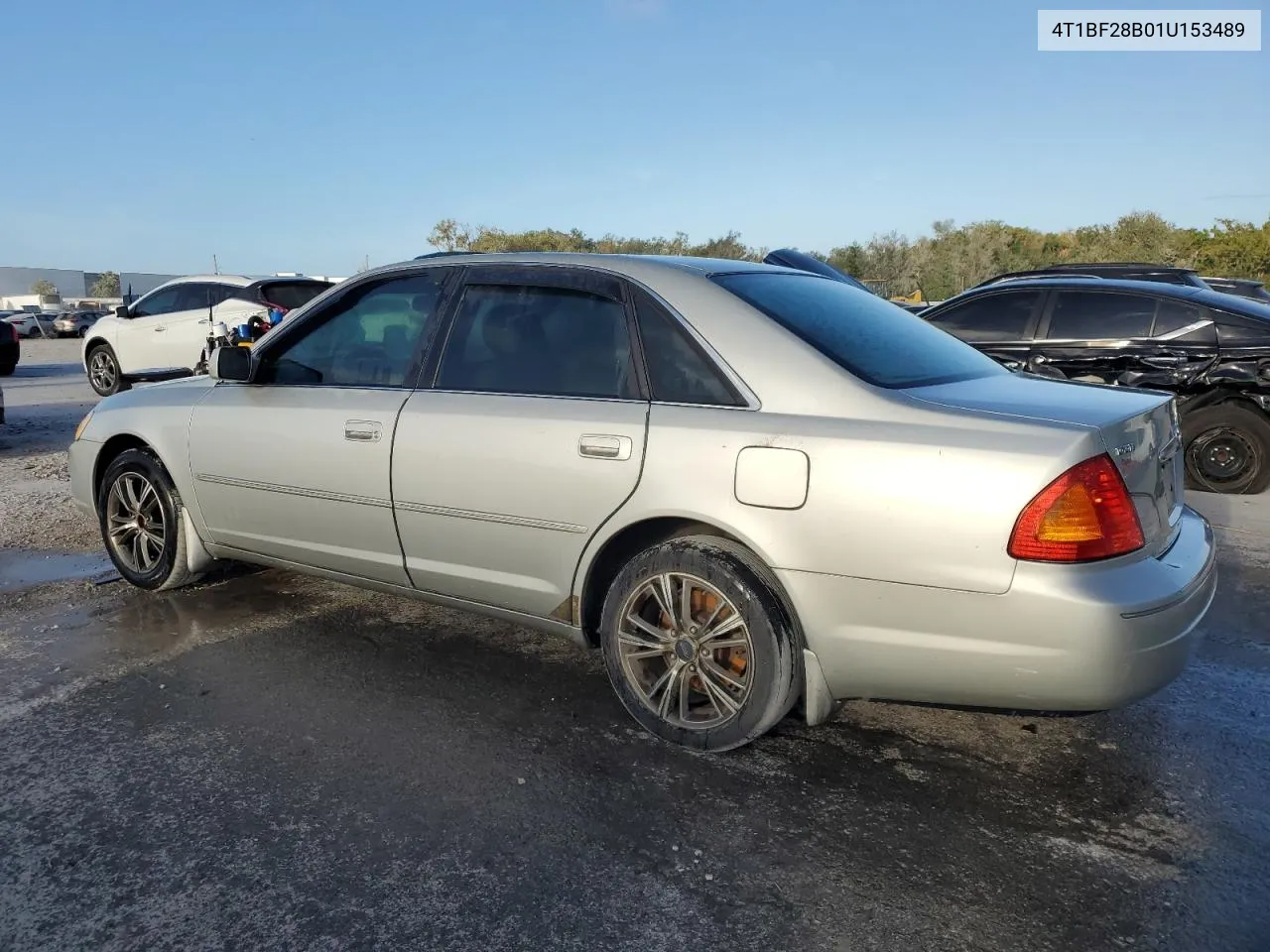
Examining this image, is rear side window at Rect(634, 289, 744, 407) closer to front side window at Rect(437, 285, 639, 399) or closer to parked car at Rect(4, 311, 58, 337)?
front side window at Rect(437, 285, 639, 399)

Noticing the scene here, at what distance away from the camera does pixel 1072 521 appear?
249cm

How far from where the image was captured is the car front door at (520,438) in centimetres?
319

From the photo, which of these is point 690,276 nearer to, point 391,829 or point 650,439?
point 650,439

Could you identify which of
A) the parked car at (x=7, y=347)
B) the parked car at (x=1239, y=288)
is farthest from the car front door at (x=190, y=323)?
the parked car at (x=1239, y=288)

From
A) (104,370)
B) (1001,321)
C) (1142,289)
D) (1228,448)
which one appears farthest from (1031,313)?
(104,370)

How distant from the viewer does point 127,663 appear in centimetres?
385

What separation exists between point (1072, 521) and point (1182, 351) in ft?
18.3

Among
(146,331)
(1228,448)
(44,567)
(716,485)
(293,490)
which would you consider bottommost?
(44,567)

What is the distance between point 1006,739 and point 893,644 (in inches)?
34.0

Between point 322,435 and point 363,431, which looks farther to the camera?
point 322,435

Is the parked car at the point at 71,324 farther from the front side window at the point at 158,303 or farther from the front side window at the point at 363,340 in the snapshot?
the front side window at the point at 363,340

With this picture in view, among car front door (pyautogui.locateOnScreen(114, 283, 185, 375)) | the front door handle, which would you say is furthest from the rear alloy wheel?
car front door (pyautogui.locateOnScreen(114, 283, 185, 375))

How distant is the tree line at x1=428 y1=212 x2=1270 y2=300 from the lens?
1286 inches

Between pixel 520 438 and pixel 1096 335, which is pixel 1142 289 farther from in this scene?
pixel 520 438
